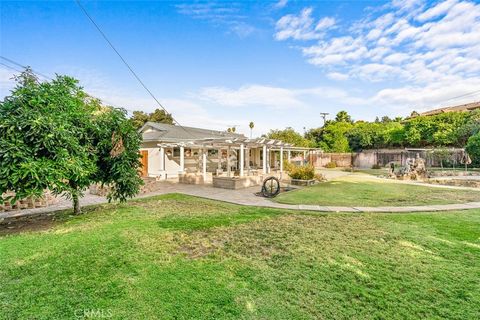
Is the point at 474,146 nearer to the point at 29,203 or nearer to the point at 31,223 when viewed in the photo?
the point at 31,223

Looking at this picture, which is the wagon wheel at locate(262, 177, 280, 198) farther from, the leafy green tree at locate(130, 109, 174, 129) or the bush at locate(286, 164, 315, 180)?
the leafy green tree at locate(130, 109, 174, 129)

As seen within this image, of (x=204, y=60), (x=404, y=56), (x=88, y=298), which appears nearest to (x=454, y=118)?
(x=404, y=56)

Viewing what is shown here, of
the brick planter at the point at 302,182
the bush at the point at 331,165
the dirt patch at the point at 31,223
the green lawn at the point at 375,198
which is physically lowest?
the green lawn at the point at 375,198

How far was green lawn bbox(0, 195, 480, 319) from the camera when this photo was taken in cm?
292

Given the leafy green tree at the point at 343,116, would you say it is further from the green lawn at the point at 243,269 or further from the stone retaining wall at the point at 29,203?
the stone retaining wall at the point at 29,203

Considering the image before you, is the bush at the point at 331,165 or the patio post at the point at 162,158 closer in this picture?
the patio post at the point at 162,158

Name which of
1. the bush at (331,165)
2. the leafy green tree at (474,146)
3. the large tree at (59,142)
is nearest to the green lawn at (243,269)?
the large tree at (59,142)

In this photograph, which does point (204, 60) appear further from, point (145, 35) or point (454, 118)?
point (454, 118)

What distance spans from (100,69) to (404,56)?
Result: 20.3 meters

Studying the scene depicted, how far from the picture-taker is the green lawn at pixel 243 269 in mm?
2918

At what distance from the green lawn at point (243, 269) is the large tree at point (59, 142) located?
1288 mm

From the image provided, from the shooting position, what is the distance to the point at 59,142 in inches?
227

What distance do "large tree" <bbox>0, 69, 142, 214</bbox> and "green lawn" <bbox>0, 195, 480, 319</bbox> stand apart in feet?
4.23

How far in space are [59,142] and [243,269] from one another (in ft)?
17.1
